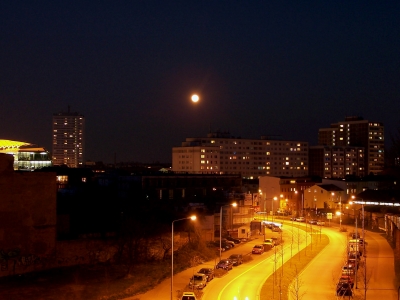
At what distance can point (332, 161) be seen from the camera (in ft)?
323

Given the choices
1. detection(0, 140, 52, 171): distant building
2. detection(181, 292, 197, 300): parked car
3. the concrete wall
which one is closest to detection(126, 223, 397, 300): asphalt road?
detection(181, 292, 197, 300): parked car

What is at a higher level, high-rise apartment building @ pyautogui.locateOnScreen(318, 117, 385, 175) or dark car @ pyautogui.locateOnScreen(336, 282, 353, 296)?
high-rise apartment building @ pyautogui.locateOnScreen(318, 117, 385, 175)

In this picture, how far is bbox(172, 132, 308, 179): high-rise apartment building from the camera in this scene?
86.8 m

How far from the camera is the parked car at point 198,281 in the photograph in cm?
1886

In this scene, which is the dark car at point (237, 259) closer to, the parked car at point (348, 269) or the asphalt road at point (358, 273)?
the asphalt road at point (358, 273)

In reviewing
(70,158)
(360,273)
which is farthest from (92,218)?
(70,158)

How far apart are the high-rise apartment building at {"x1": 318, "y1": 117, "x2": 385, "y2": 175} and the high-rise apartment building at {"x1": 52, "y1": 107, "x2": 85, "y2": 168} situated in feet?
197

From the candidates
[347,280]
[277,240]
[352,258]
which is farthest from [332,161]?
[347,280]

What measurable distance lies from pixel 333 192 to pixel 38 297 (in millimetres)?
39288

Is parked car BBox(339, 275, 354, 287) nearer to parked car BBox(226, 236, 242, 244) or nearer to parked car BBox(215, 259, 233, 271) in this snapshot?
parked car BBox(215, 259, 233, 271)

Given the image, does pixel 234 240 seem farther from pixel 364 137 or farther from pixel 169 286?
pixel 364 137

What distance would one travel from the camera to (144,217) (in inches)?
1080

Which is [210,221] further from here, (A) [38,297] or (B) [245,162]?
(B) [245,162]

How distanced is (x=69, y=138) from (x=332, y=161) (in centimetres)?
6766
